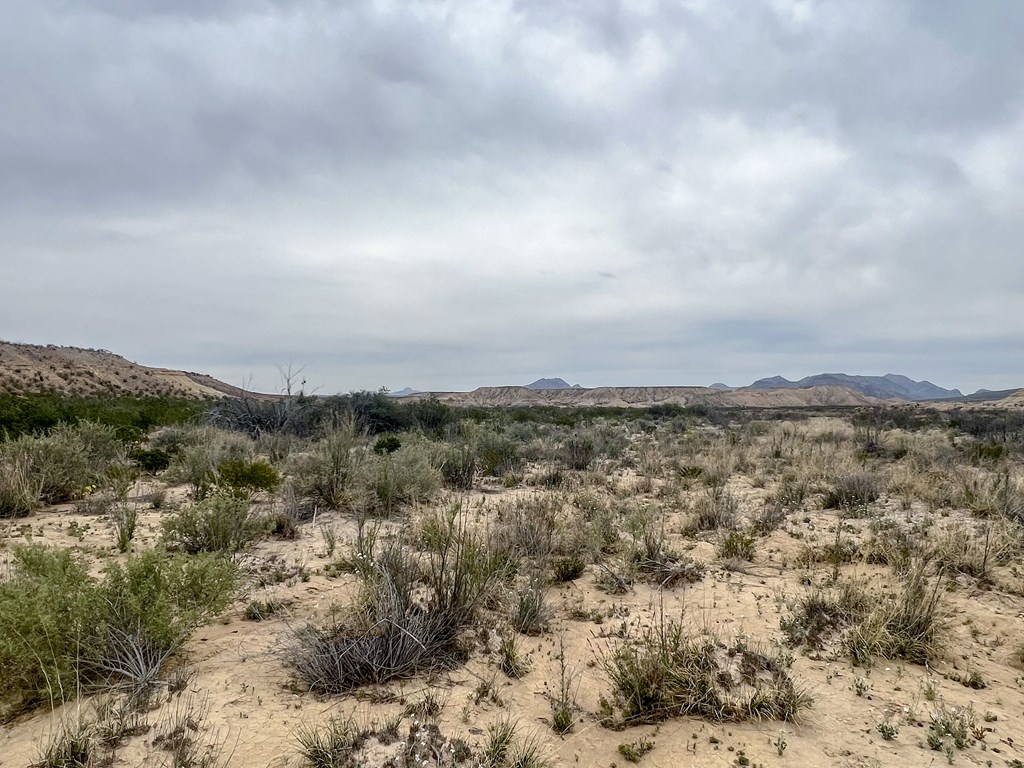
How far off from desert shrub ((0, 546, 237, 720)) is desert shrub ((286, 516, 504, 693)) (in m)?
0.86

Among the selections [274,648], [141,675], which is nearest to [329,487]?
[274,648]

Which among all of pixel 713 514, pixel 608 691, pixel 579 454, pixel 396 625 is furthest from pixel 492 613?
pixel 579 454

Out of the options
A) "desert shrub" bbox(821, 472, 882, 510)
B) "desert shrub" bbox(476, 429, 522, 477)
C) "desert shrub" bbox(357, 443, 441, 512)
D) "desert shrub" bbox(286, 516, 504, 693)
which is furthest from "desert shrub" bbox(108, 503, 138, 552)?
"desert shrub" bbox(821, 472, 882, 510)

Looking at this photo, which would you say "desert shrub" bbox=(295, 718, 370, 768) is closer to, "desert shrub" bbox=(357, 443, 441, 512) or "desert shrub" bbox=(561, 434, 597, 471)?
"desert shrub" bbox=(357, 443, 441, 512)

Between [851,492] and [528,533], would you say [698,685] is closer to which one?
[528,533]

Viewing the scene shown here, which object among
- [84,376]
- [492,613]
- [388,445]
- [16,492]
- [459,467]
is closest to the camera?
[492,613]

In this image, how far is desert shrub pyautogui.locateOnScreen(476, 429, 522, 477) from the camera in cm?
1166

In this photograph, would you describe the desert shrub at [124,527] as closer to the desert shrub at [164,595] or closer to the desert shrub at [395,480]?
the desert shrub at [164,595]

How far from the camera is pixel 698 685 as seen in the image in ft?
12.2

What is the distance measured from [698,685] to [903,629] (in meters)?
2.07

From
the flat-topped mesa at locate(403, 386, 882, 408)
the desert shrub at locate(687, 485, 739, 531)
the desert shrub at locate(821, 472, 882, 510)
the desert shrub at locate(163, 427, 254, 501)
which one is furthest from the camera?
the flat-topped mesa at locate(403, 386, 882, 408)

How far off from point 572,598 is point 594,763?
89.7 inches

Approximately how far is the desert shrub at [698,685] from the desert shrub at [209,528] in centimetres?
422

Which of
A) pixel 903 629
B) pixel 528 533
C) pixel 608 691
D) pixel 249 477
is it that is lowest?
pixel 608 691
